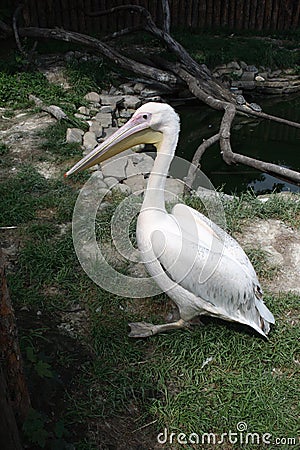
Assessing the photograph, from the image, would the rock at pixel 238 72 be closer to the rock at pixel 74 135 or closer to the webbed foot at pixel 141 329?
the rock at pixel 74 135

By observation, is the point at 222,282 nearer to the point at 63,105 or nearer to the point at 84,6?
the point at 63,105

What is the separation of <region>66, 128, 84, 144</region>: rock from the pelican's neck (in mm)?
2372

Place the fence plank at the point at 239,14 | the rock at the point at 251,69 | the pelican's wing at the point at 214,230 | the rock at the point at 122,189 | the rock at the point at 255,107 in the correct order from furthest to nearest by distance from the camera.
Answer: the fence plank at the point at 239,14
the rock at the point at 251,69
the rock at the point at 255,107
the rock at the point at 122,189
the pelican's wing at the point at 214,230

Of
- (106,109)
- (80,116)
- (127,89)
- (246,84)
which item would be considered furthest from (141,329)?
(246,84)

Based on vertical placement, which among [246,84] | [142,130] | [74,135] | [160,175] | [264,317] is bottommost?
[246,84]

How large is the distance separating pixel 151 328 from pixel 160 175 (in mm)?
878

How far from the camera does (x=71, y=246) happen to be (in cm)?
339

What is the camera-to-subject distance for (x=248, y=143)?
6773mm

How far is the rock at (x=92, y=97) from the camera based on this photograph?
6332 mm

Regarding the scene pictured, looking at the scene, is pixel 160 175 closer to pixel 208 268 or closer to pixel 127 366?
Result: pixel 208 268

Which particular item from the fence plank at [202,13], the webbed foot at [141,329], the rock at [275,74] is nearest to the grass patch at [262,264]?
the webbed foot at [141,329]

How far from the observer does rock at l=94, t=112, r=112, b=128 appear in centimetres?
572

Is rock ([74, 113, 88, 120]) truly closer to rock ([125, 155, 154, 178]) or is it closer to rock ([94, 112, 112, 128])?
rock ([94, 112, 112, 128])

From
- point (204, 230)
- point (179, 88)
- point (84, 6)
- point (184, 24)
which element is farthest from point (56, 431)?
point (184, 24)
